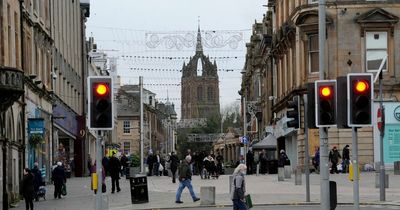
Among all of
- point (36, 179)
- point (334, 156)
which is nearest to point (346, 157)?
point (334, 156)

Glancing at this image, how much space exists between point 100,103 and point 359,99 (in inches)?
200

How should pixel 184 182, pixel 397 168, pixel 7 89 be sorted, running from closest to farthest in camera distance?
1. pixel 7 89
2. pixel 184 182
3. pixel 397 168

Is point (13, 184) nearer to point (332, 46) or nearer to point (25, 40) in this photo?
point (25, 40)

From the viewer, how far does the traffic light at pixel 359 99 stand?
17.7 m

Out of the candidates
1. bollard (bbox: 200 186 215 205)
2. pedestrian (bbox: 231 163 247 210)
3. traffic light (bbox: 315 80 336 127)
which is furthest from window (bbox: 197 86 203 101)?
traffic light (bbox: 315 80 336 127)

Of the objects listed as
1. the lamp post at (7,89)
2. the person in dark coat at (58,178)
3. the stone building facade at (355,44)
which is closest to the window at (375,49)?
the stone building facade at (355,44)

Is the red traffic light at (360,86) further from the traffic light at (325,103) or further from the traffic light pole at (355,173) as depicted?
the traffic light at (325,103)

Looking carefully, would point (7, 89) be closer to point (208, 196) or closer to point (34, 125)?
point (208, 196)

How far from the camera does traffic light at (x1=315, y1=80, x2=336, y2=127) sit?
62.0 feet

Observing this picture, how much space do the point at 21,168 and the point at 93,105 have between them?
2086 centimetres

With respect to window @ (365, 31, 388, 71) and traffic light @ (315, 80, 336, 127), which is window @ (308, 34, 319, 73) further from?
traffic light @ (315, 80, 336, 127)

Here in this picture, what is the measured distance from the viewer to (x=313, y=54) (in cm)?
5400

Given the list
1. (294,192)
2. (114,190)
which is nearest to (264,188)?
(294,192)

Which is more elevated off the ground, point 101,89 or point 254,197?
point 101,89
